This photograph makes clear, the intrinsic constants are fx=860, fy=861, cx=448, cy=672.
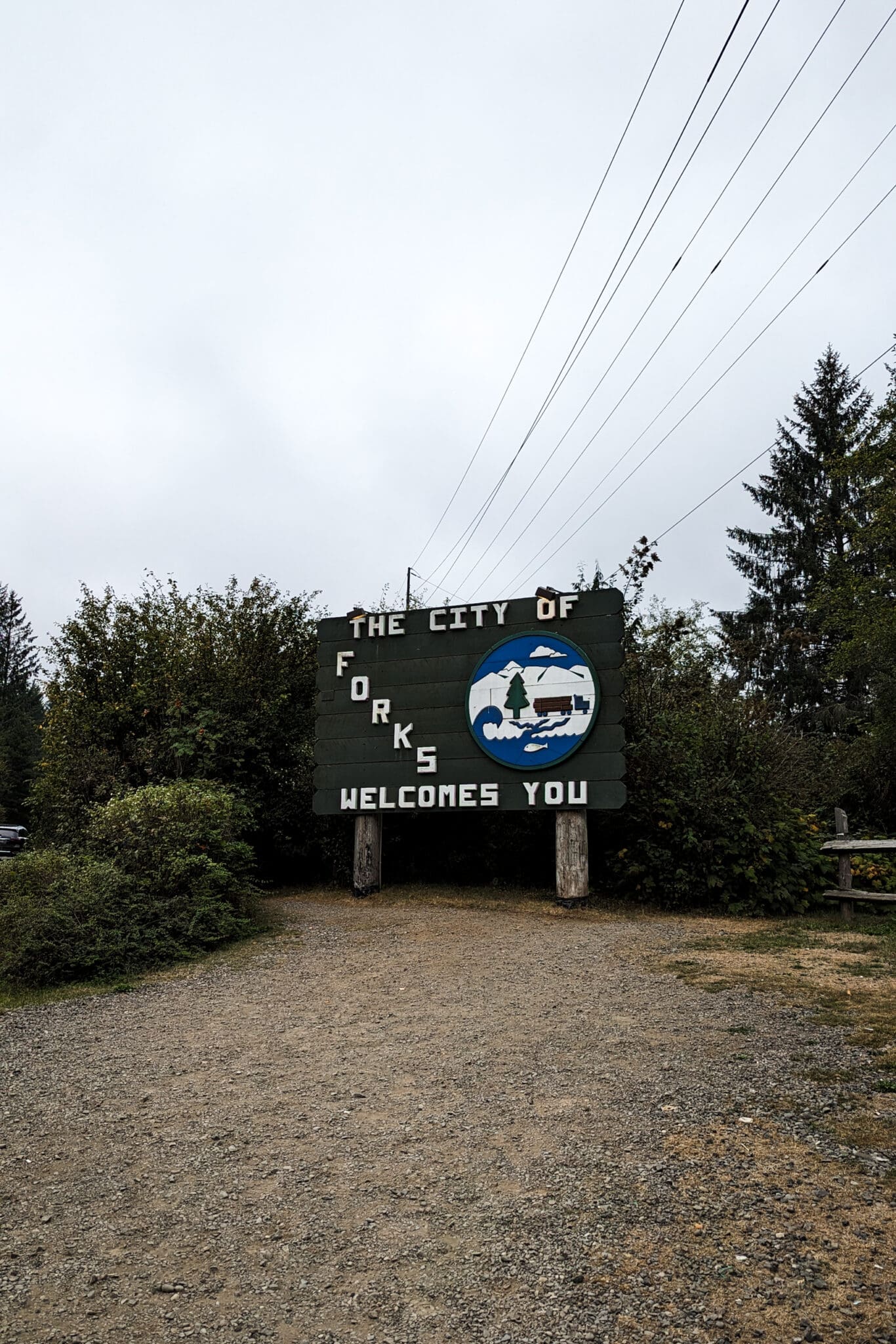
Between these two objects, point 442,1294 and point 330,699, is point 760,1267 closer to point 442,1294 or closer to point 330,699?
point 442,1294

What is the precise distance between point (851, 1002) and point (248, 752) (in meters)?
11.3

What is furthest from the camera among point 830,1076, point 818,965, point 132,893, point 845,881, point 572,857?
point 572,857

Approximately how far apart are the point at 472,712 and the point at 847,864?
5.13 m

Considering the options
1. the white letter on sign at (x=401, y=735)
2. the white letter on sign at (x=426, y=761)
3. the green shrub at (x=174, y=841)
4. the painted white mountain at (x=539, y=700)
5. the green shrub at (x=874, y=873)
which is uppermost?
the painted white mountain at (x=539, y=700)

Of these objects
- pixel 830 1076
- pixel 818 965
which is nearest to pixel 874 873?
pixel 818 965

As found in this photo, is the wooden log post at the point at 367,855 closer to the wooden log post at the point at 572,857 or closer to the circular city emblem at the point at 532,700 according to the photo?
the circular city emblem at the point at 532,700

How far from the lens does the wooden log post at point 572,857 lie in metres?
11.5

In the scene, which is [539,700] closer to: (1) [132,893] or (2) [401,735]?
(2) [401,735]

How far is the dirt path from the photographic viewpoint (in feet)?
9.06

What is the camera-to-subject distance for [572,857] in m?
11.6

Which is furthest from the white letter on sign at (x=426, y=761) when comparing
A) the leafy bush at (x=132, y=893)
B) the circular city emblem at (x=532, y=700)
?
the leafy bush at (x=132, y=893)

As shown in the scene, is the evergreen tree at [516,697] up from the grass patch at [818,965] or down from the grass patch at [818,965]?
up

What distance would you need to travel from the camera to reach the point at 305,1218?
3400 millimetres

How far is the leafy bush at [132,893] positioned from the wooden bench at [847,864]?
6.91 m
